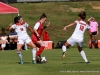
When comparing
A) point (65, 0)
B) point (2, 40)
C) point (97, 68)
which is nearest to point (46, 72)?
point (97, 68)

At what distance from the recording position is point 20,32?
1941 centimetres

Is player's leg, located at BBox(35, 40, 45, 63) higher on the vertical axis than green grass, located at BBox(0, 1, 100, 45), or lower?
higher

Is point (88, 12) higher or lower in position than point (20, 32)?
lower

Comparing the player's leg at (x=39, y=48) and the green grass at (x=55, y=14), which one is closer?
the player's leg at (x=39, y=48)

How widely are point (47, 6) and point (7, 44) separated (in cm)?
1760

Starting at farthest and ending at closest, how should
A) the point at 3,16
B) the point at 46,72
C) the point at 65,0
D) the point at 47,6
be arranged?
the point at 65,0
the point at 47,6
the point at 3,16
the point at 46,72

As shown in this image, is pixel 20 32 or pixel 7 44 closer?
pixel 20 32

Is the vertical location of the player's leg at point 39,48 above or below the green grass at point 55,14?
above

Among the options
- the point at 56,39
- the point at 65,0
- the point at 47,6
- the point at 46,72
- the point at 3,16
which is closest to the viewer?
the point at 46,72

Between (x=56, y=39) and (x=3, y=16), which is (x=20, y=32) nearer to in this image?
(x=56, y=39)

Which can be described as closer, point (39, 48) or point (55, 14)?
point (39, 48)

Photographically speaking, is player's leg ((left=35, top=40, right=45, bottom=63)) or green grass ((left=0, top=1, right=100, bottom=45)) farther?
green grass ((left=0, top=1, right=100, bottom=45))

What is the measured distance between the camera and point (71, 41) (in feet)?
63.5

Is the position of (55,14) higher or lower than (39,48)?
lower
